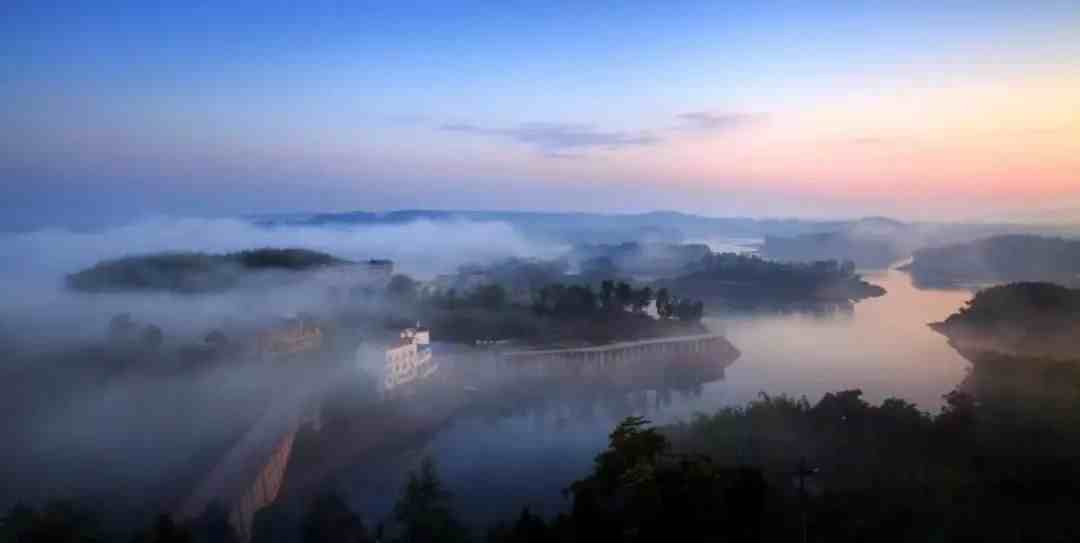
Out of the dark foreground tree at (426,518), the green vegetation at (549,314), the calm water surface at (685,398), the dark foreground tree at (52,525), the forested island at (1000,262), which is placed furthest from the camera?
the forested island at (1000,262)

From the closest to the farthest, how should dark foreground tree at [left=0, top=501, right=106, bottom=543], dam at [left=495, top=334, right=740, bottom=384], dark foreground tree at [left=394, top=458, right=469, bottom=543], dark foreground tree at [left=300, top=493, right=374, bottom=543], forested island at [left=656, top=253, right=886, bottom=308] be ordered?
dark foreground tree at [left=0, top=501, right=106, bottom=543] < dark foreground tree at [left=394, top=458, right=469, bottom=543] < dark foreground tree at [left=300, top=493, right=374, bottom=543] < dam at [left=495, top=334, right=740, bottom=384] < forested island at [left=656, top=253, right=886, bottom=308]

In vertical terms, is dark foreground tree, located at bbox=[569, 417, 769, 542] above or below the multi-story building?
above

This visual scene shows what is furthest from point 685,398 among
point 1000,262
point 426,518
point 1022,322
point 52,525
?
point 1000,262

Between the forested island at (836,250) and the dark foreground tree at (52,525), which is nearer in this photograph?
the dark foreground tree at (52,525)

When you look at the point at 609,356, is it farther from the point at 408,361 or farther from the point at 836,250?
the point at 836,250

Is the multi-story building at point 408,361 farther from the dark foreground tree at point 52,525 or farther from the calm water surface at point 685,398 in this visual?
the dark foreground tree at point 52,525

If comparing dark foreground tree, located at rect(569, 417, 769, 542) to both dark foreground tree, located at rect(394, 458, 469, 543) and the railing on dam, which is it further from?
the railing on dam

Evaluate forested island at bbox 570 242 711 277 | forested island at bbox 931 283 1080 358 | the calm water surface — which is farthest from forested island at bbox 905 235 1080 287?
forested island at bbox 570 242 711 277

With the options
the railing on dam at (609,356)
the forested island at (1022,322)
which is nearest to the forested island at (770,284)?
the railing on dam at (609,356)
